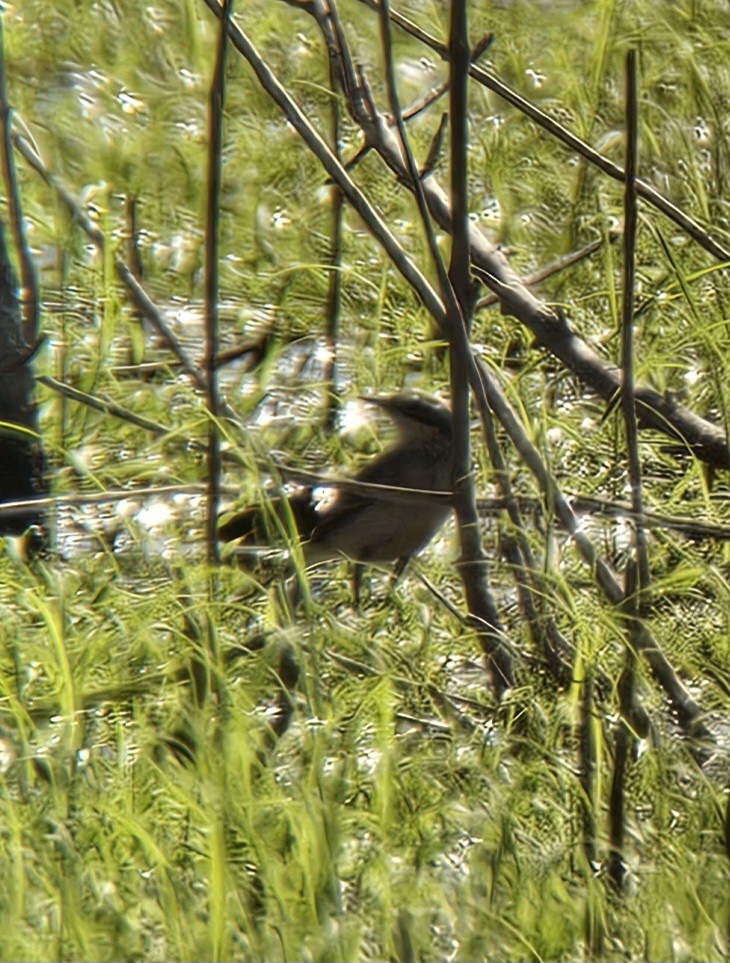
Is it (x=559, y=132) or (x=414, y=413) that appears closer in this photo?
(x=559, y=132)

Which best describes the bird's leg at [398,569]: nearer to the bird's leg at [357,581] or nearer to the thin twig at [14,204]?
the bird's leg at [357,581]

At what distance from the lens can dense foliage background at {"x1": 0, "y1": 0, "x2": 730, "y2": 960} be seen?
1.43m

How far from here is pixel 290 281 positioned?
212 cm

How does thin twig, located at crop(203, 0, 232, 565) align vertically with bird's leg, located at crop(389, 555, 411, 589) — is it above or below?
above

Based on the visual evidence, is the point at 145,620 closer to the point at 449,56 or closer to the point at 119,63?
the point at 449,56

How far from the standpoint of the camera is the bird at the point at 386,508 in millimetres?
1827

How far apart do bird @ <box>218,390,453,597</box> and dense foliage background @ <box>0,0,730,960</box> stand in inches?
2.2

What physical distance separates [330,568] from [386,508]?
0.14m

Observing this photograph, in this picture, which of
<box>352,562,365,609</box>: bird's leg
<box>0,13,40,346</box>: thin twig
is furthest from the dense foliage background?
<box>0,13,40,346</box>: thin twig

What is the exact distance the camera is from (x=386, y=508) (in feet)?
6.20

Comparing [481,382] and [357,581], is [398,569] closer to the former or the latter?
[357,581]

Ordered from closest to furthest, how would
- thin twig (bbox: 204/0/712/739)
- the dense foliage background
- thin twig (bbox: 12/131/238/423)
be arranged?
the dense foliage background < thin twig (bbox: 204/0/712/739) < thin twig (bbox: 12/131/238/423)

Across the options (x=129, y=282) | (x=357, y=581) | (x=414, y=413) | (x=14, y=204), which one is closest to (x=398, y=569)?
(x=357, y=581)

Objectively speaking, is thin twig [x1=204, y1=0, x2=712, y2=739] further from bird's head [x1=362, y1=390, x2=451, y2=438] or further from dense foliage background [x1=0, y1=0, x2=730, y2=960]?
bird's head [x1=362, y1=390, x2=451, y2=438]
